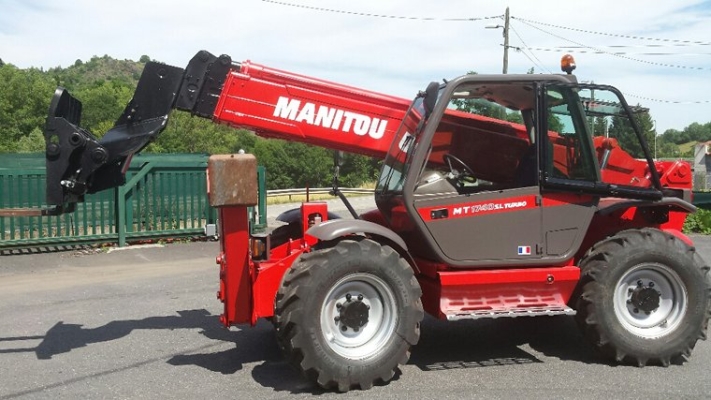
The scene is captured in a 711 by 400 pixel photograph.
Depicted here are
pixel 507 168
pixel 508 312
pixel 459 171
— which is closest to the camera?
pixel 508 312

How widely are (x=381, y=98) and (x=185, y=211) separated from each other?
9.19 meters

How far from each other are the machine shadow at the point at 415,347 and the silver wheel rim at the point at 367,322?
1.38ft

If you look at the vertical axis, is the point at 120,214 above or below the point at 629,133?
below

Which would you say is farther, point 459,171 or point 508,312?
point 459,171

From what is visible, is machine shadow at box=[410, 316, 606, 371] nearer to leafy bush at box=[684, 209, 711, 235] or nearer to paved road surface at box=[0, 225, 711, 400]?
paved road surface at box=[0, 225, 711, 400]

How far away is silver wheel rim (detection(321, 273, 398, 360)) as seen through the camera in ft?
17.2

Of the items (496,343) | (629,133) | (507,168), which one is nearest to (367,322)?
(496,343)

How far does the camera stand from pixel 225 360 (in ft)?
19.5

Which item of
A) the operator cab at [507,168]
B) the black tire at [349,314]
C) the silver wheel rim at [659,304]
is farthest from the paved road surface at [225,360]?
the operator cab at [507,168]

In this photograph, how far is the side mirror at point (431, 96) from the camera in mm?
5539

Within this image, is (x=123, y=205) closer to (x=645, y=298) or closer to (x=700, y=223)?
(x=645, y=298)

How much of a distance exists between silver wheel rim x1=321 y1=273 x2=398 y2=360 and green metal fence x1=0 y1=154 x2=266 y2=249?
9.09m

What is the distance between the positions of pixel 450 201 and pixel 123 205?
9521mm

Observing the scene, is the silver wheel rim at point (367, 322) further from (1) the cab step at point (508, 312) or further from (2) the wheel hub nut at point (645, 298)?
(2) the wheel hub nut at point (645, 298)
